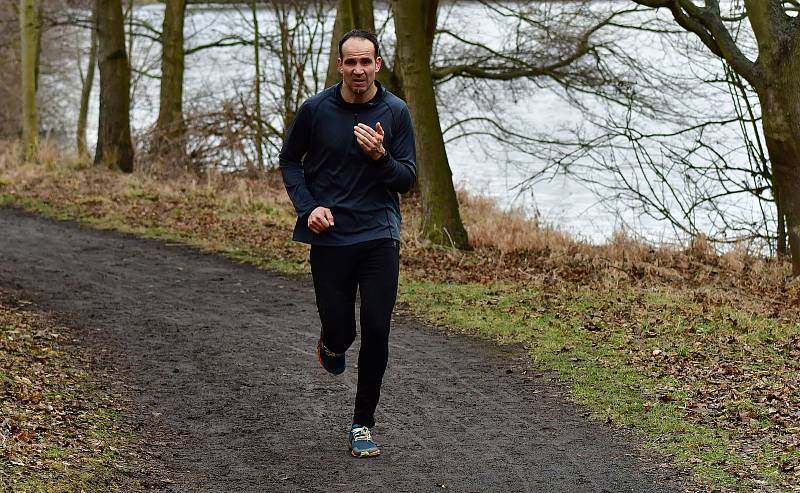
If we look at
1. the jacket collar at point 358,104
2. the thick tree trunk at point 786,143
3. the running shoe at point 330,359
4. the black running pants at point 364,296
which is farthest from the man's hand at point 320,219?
the thick tree trunk at point 786,143

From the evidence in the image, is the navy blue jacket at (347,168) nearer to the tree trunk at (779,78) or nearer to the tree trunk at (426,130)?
the tree trunk at (779,78)

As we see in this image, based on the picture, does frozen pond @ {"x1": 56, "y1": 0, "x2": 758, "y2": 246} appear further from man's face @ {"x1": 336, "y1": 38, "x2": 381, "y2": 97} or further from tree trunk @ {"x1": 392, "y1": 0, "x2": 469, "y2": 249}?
man's face @ {"x1": 336, "y1": 38, "x2": 381, "y2": 97}

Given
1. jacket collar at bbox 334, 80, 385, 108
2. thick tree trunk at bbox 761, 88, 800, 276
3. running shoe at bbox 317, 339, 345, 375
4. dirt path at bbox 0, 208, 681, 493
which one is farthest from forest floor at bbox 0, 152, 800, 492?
jacket collar at bbox 334, 80, 385, 108

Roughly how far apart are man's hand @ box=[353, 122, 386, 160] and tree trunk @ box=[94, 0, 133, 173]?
51.3ft

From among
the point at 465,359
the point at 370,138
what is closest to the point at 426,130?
the point at 465,359

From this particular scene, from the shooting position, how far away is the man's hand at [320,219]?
17.3ft

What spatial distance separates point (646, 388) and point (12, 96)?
27158mm

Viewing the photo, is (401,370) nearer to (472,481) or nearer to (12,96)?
(472,481)

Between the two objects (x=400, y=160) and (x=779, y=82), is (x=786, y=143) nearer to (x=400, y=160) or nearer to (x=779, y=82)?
(x=779, y=82)

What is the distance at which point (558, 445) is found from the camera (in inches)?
242

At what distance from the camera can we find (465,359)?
8.45 meters

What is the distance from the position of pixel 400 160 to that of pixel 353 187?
271 millimetres

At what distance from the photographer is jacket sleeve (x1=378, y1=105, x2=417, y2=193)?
527cm

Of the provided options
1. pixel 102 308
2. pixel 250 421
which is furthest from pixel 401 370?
pixel 102 308
